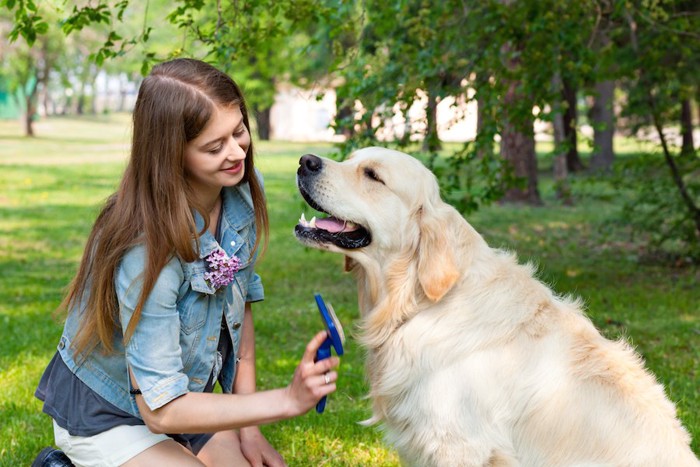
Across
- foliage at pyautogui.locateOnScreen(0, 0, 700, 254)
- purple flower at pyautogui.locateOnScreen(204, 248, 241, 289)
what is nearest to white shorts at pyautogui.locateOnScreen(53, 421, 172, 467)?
purple flower at pyautogui.locateOnScreen(204, 248, 241, 289)

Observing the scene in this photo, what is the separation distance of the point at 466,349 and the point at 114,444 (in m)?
1.36

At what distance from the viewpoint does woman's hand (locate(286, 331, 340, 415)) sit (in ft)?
8.80

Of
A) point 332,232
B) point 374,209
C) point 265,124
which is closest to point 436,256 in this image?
point 374,209

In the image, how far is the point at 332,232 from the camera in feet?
11.3

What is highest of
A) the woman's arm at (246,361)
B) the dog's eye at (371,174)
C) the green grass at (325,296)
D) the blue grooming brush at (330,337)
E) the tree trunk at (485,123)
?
the tree trunk at (485,123)

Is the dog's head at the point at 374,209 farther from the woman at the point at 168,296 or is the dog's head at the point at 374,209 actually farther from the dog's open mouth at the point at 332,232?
the woman at the point at 168,296

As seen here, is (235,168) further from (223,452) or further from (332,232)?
(223,452)

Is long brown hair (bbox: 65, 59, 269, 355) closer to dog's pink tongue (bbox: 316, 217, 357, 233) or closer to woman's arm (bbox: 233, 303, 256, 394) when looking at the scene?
dog's pink tongue (bbox: 316, 217, 357, 233)

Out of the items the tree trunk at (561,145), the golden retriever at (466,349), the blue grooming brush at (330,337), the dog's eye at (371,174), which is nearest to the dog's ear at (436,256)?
the golden retriever at (466,349)

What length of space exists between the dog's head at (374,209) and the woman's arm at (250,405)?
2.41ft

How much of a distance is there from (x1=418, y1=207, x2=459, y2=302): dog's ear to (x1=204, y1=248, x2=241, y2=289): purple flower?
2.38ft

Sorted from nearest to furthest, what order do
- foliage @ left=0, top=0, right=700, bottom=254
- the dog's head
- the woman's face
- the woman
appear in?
1. the woman
2. the woman's face
3. the dog's head
4. foliage @ left=0, top=0, right=700, bottom=254

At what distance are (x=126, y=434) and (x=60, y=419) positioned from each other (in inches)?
11.2

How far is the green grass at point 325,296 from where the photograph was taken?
4453mm
